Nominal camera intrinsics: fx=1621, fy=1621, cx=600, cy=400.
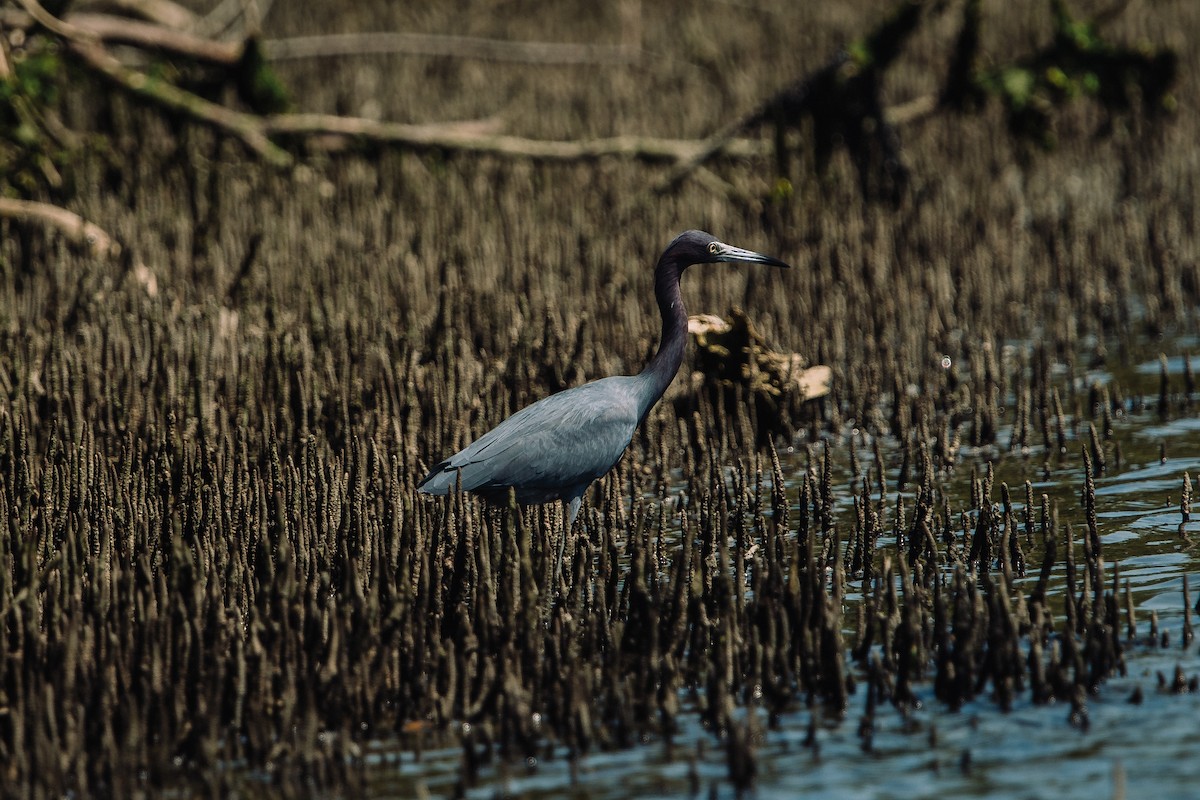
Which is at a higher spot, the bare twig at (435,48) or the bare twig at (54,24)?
the bare twig at (435,48)

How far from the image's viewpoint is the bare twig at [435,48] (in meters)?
14.6

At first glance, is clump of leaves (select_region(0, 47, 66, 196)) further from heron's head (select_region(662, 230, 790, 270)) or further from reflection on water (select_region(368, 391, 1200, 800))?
reflection on water (select_region(368, 391, 1200, 800))

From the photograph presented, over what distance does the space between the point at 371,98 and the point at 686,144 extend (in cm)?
529

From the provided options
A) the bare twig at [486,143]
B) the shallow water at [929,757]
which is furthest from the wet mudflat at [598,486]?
the bare twig at [486,143]

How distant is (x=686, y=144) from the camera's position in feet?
41.8

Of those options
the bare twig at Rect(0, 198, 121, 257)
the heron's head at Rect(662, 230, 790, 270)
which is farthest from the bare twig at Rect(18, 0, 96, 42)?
the heron's head at Rect(662, 230, 790, 270)

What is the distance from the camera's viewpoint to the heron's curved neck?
6.36 m

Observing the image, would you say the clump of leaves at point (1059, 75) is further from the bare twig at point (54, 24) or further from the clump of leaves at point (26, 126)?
the clump of leaves at point (26, 126)

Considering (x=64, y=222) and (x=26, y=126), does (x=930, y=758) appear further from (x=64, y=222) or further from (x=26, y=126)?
(x=26, y=126)

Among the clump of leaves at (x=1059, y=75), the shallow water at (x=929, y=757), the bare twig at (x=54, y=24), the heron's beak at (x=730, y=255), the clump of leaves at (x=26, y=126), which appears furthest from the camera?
the clump of leaves at (x=1059, y=75)

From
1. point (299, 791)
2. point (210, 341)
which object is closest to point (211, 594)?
point (299, 791)

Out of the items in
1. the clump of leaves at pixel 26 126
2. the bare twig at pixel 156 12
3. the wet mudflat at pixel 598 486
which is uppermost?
the bare twig at pixel 156 12

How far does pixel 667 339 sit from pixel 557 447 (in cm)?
79

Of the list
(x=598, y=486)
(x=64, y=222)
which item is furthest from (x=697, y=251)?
(x=64, y=222)
